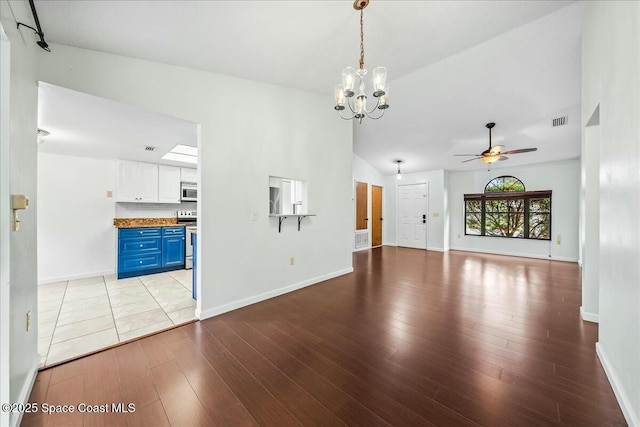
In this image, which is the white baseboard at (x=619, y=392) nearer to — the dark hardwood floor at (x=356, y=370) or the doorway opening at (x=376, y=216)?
the dark hardwood floor at (x=356, y=370)

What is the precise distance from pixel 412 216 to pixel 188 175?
6.47 m

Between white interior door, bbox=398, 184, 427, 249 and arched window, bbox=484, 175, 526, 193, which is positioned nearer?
arched window, bbox=484, 175, 526, 193

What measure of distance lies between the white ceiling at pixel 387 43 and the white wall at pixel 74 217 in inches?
26.2

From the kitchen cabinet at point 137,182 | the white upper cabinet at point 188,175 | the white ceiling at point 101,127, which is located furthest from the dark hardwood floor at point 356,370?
the white upper cabinet at point 188,175

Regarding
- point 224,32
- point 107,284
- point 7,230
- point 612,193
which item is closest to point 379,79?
point 224,32

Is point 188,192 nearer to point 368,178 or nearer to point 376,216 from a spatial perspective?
point 368,178

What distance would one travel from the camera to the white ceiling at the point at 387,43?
1864mm

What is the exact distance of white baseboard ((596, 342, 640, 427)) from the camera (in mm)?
1271

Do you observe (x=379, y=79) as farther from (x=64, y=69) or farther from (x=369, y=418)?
(x=64, y=69)

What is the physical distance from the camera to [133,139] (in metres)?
3.35

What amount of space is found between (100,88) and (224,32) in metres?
1.18

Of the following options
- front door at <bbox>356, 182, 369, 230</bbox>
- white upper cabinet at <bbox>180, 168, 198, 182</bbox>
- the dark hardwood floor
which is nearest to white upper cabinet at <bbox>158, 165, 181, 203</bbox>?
white upper cabinet at <bbox>180, 168, 198, 182</bbox>

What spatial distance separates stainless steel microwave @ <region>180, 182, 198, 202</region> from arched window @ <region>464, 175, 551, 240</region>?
24.1 ft

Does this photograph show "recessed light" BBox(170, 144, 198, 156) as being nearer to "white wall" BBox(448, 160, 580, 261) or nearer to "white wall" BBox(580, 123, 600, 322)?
"white wall" BBox(580, 123, 600, 322)
